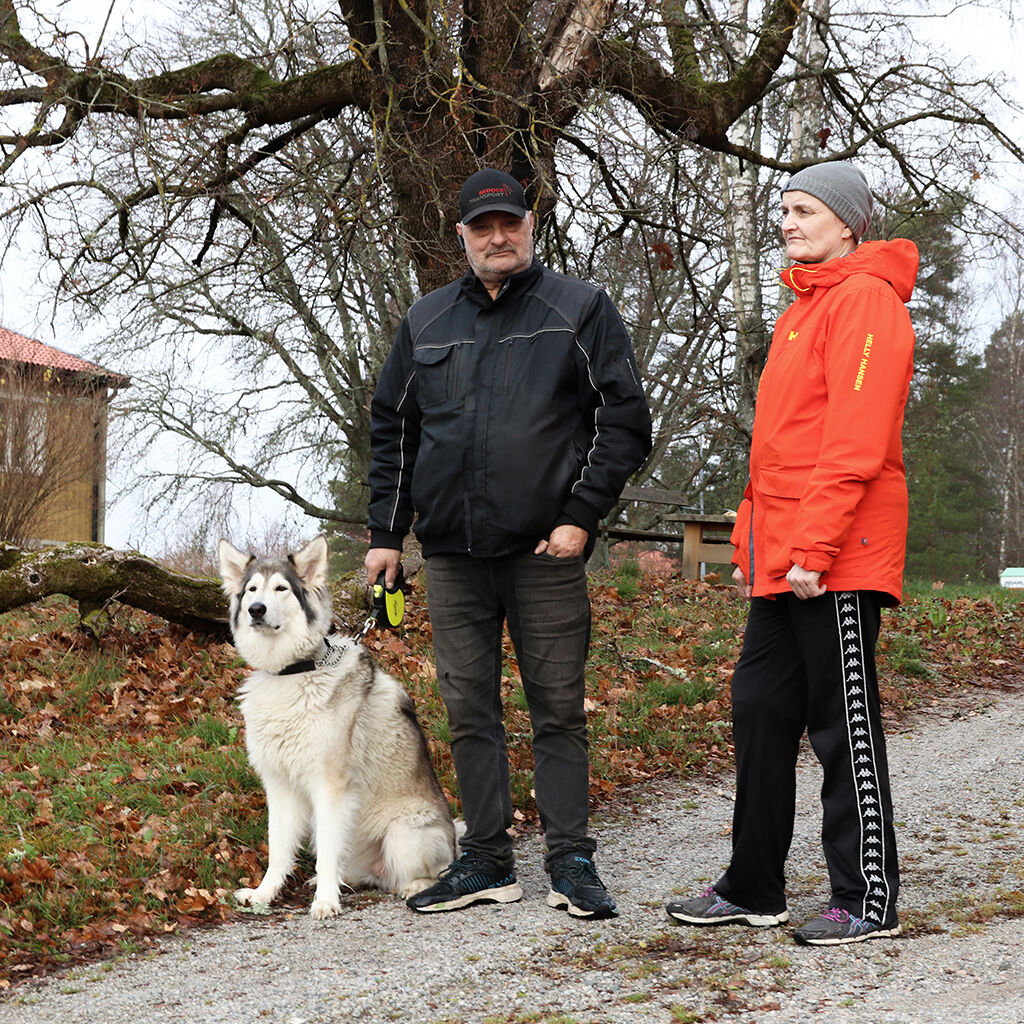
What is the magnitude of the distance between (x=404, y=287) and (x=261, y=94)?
5.32m

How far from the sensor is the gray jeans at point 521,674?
13.5 feet

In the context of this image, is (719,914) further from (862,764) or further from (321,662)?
(321,662)

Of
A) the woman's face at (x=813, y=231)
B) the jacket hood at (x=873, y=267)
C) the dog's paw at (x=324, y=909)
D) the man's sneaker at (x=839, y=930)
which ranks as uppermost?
the woman's face at (x=813, y=231)

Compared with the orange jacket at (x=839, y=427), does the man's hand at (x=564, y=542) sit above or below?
below

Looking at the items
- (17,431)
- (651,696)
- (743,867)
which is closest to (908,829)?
(743,867)

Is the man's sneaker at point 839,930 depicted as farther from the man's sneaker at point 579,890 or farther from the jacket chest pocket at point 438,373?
the jacket chest pocket at point 438,373

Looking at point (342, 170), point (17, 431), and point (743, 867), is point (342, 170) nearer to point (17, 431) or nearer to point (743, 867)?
point (17, 431)

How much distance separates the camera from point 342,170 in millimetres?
10547

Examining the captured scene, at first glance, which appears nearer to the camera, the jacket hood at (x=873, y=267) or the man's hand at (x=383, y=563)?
the jacket hood at (x=873, y=267)

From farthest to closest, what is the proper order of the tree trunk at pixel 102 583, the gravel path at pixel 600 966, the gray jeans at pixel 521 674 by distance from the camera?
1. the tree trunk at pixel 102 583
2. the gray jeans at pixel 521 674
3. the gravel path at pixel 600 966

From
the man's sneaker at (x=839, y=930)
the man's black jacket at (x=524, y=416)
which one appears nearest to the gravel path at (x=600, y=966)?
the man's sneaker at (x=839, y=930)

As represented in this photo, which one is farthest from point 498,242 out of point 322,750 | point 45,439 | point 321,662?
point 45,439

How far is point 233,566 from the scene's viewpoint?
15.0ft

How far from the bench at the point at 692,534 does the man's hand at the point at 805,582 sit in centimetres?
1080
